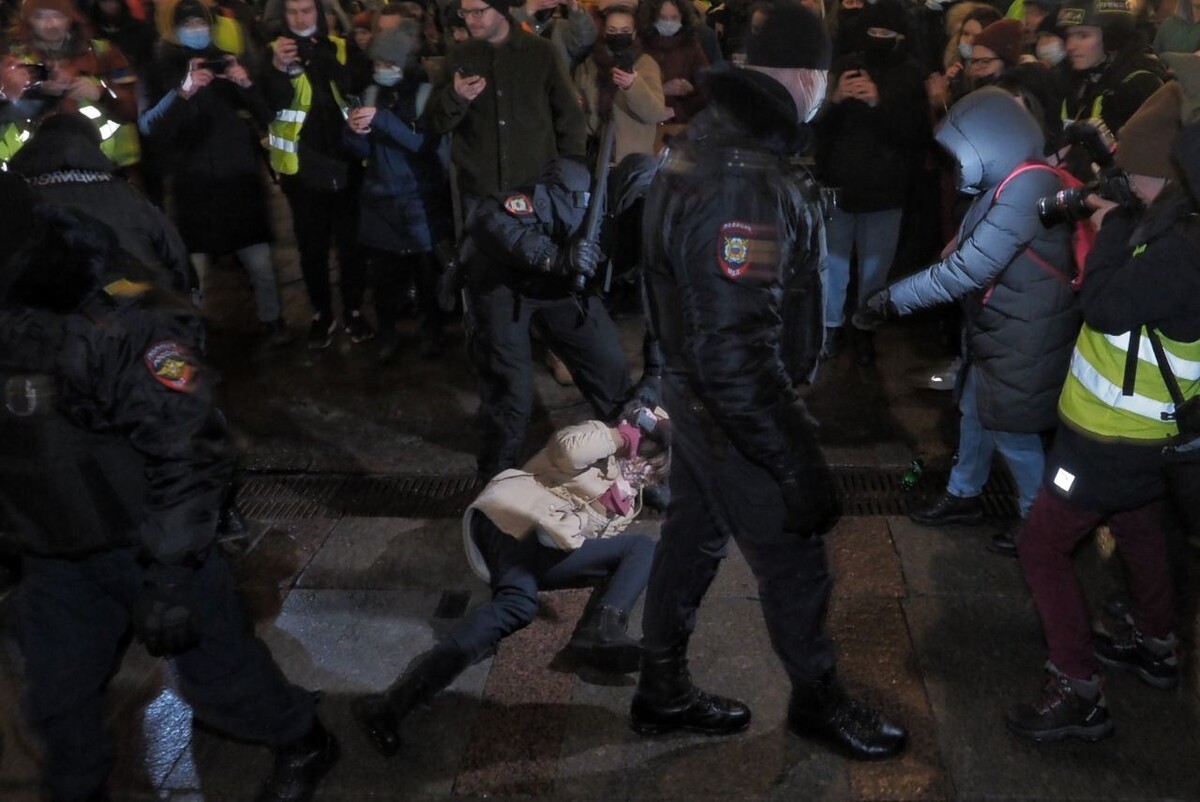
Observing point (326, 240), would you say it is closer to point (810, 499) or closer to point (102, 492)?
point (102, 492)

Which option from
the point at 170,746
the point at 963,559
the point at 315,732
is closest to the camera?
the point at 315,732

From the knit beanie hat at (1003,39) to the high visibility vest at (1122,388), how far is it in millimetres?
2708

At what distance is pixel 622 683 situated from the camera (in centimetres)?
335

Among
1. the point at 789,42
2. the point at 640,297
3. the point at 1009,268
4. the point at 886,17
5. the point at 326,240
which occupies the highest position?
the point at 789,42

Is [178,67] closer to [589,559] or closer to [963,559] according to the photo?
[589,559]

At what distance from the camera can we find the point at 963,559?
3.91m

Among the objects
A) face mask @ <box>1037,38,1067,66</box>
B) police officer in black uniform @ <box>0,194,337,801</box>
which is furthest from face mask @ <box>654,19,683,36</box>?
police officer in black uniform @ <box>0,194,337,801</box>

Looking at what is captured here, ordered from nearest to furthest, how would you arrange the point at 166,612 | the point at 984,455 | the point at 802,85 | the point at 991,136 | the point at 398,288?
the point at 166,612 → the point at 802,85 → the point at 991,136 → the point at 984,455 → the point at 398,288

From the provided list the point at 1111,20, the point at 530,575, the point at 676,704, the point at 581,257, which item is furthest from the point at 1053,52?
the point at 676,704

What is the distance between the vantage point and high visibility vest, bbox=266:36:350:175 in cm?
559

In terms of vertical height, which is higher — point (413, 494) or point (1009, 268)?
point (1009, 268)

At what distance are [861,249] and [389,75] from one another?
2834 mm

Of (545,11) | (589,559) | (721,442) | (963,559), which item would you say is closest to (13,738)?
(589,559)

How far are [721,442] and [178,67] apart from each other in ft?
14.1
